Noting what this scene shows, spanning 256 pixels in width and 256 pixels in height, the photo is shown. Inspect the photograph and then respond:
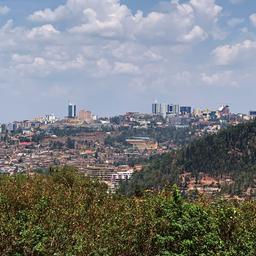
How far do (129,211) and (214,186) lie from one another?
8733cm

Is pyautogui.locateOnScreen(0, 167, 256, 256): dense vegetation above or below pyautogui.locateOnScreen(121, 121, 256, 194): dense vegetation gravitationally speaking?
above

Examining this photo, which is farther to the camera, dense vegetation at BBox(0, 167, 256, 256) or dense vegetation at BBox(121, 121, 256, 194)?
dense vegetation at BBox(121, 121, 256, 194)

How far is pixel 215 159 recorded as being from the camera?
395 feet

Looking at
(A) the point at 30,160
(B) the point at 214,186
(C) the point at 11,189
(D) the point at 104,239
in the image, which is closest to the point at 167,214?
(D) the point at 104,239

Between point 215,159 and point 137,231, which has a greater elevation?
point 137,231

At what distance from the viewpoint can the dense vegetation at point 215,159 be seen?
11231cm

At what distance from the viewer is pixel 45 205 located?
18.2 meters

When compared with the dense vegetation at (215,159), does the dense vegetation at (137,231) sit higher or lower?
higher

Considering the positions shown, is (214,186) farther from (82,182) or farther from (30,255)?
(30,255)

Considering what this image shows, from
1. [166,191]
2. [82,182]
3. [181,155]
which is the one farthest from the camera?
[181,155]

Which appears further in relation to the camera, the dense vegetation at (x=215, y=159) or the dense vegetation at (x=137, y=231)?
the dense vegetation at (x=215, y=159)

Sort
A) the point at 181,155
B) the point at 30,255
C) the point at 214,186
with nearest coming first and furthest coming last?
the point at 30,255
the point at 214,186
the point at 181,155

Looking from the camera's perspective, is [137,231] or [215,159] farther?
[215,159]

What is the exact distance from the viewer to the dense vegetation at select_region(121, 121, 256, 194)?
112m
